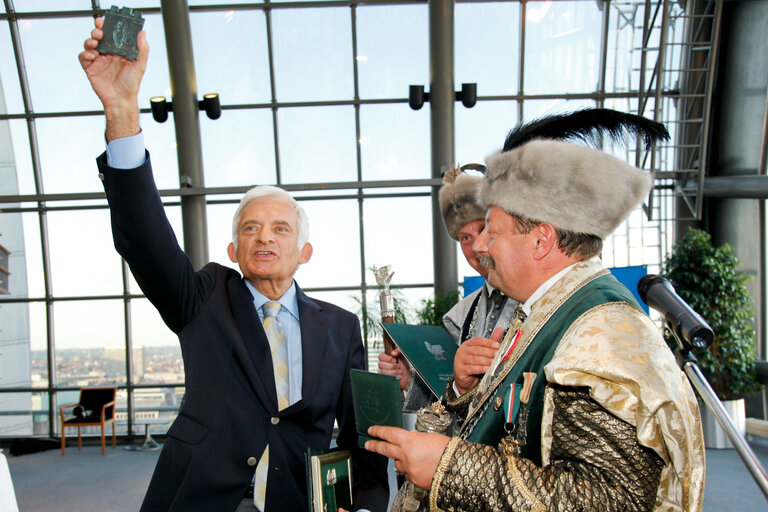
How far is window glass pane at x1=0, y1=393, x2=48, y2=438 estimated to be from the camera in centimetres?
846

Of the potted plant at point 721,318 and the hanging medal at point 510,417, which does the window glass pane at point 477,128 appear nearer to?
the potted plant at point 721,318

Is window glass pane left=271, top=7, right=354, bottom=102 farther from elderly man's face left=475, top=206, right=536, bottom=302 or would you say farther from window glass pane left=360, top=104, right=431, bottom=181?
elderly man's face left=475, top=206, right=536, bottom=302

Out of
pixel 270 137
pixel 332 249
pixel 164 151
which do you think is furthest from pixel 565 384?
A: pixel 164 151

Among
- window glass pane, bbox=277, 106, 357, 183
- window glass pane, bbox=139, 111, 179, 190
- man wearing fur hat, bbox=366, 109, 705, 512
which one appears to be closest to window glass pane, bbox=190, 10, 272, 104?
window glass pane, bbox=277, 106, 357, 183

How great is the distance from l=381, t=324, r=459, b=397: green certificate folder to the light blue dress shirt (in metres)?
0.30

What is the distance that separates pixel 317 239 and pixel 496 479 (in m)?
7.46

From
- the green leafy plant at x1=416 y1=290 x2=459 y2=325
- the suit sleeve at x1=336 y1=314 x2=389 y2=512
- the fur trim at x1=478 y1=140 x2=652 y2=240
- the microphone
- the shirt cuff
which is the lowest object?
the green leafy plant at x1=416 y1=290 x2=459 y2=325

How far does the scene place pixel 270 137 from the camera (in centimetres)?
848

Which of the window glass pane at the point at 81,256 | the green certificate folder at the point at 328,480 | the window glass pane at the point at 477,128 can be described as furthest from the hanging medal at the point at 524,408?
the window glass pane at the point at 81,256

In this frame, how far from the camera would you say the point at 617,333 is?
104cm

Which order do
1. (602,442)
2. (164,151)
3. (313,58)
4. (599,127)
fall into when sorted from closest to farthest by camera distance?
(602,442) → (599,127) → (164,151) → (313,58)

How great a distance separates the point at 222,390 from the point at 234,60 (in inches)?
304

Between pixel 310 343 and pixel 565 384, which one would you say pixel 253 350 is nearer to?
pixel 310 343

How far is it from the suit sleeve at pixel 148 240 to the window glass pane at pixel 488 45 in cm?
733
